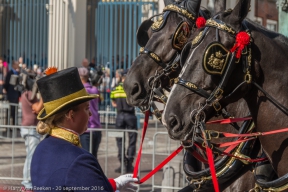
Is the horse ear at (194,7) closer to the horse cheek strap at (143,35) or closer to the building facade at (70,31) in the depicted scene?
the horse cheek strap at (143,35)

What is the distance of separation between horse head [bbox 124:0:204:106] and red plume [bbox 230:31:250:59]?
160 centimetres

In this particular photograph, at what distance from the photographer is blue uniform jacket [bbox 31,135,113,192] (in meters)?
3.20

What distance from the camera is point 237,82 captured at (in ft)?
13.5

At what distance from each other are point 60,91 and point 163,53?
93.3 inches

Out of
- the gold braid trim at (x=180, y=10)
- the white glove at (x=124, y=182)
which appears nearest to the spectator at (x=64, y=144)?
the white glove at (x=124, y=182)

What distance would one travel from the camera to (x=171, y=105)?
13.4 ft

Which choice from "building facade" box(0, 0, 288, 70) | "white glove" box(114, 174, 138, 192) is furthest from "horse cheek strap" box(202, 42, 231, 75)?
"building facade" box(0, 0, 288, 70)

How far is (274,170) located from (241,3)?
3.46 feet

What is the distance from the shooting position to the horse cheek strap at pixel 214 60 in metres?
4.03

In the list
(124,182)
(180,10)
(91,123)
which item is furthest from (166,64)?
(91,123)

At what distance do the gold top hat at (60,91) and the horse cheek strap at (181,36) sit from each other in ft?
7.20

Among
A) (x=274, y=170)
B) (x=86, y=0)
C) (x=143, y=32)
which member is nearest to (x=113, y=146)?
(x=86, y=0)

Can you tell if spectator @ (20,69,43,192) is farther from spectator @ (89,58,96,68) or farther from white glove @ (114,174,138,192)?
spectator @ (89,58,96,68)

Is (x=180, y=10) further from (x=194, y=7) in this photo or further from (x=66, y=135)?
(x=66, y=135)
